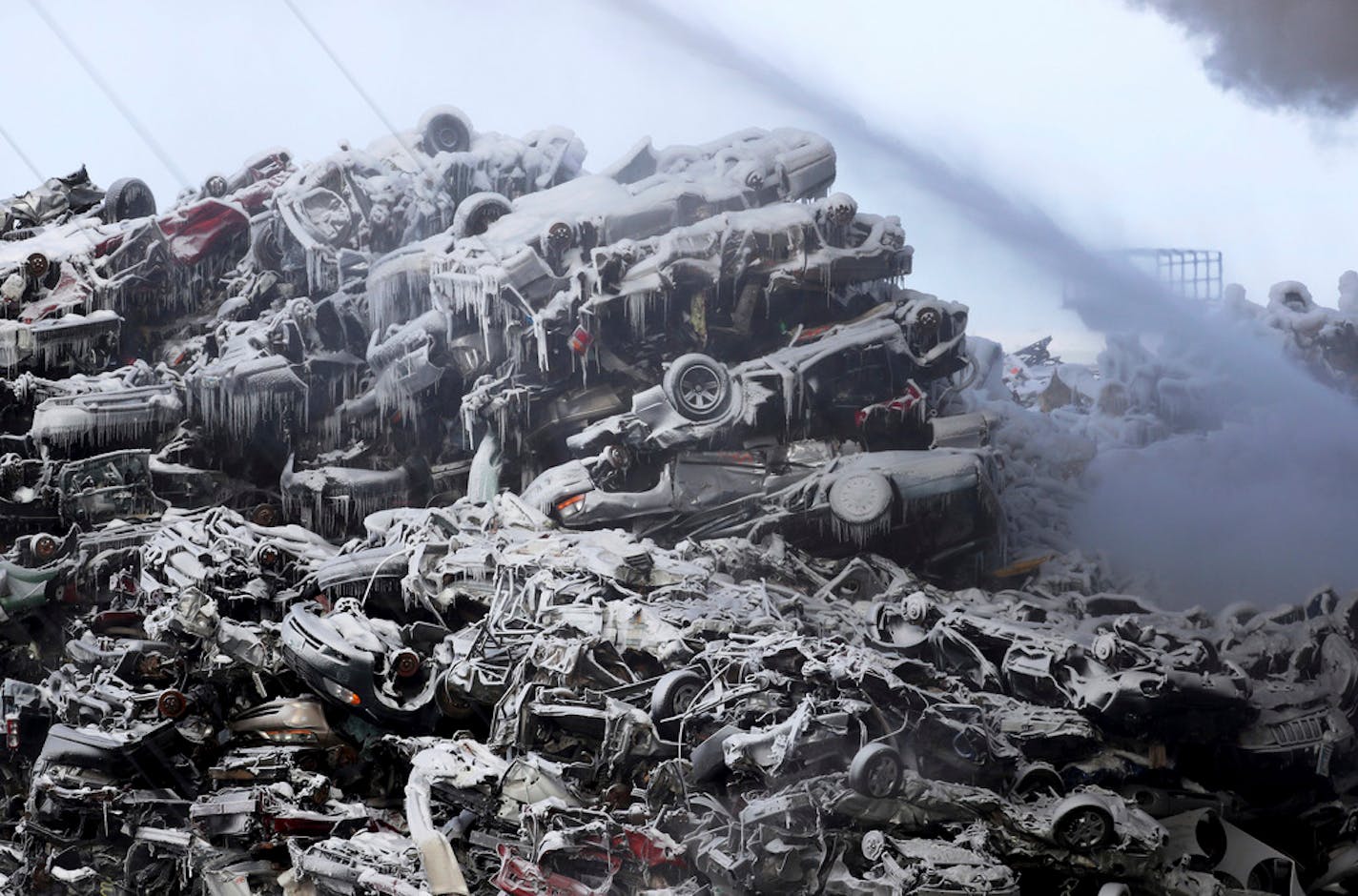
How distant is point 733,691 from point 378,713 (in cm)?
209

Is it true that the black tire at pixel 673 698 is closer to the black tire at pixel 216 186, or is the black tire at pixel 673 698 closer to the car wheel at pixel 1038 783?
the car wheel at pixel 1038 783

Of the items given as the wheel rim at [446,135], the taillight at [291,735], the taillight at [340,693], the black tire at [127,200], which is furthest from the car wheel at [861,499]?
the black tire at [127,200]

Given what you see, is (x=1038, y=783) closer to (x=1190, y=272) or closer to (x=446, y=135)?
(x=1190, y=272)

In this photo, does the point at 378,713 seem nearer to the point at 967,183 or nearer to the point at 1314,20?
the point at 967,183

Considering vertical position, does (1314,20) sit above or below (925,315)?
above

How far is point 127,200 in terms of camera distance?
9289 millimetres

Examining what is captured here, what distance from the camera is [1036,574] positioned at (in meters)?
5.61

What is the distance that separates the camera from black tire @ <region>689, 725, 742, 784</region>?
573 centimetres

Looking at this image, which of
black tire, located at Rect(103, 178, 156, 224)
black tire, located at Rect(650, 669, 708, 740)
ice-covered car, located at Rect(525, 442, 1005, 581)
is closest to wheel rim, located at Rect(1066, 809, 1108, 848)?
ice-covered car, located at Rect(525, 442, 1005, 581)

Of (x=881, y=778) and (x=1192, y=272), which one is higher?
(x=1192, y=272)

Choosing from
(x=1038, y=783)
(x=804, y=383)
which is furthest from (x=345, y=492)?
(x=1038, y=783)

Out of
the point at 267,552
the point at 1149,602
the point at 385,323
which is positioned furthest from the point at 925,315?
the point at 267,552

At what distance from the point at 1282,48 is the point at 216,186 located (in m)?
6.15

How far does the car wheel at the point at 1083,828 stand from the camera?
4996 mm
